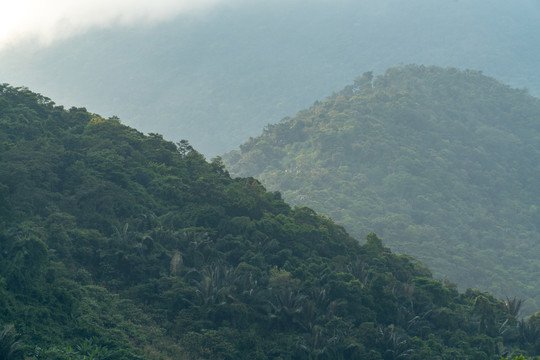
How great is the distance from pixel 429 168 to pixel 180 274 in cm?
8850

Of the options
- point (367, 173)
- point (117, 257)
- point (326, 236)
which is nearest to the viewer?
point (117, 257)

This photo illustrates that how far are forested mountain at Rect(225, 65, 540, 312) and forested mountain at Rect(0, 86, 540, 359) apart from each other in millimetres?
43801

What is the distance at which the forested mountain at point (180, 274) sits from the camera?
30.0 metres

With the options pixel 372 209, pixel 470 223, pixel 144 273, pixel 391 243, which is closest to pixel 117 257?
pixel 144 273

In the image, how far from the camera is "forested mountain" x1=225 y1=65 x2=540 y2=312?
95812 mm

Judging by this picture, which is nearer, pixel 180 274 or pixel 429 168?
pixel 180 274

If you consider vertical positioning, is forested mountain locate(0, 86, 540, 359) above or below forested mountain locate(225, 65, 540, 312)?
below

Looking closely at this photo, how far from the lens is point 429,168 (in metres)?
119

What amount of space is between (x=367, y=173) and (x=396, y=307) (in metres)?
79.6

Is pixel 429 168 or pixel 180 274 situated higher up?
pixel 429 168

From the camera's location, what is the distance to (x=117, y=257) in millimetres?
36688

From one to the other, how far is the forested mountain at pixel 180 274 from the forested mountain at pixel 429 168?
43.8 m

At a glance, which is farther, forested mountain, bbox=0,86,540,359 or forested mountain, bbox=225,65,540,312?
forested mountain, bbox=225,65,540,312

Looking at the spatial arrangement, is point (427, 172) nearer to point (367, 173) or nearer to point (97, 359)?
point (367, 173)
